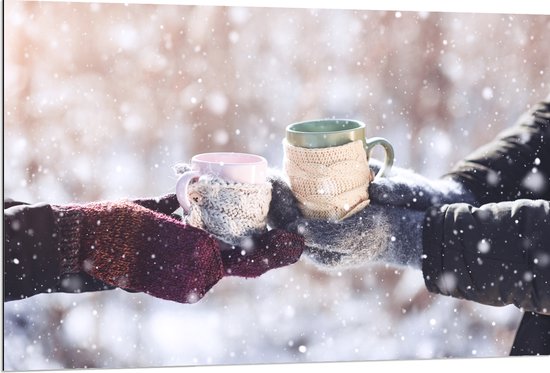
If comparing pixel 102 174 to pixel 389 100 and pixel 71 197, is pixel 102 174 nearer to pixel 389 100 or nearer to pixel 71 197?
pixel 71 197

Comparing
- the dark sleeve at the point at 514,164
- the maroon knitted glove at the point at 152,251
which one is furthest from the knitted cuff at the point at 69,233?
the dark sleeve at the point at 514,164

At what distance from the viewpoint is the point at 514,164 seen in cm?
137

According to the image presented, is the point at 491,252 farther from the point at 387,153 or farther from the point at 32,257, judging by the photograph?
the point at 32,257

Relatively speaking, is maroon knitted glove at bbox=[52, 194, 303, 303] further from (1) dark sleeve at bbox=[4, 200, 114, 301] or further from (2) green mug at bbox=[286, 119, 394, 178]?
(2) green mug at bbox=[286, 119, 394, 178]

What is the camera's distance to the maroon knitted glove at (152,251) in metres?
0.97

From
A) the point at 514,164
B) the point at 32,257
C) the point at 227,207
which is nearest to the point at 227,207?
the point at 227,207

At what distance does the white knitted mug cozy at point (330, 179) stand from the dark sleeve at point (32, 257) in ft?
1.16

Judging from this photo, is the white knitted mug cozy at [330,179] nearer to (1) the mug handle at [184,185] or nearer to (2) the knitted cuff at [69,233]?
(1) the mug handle at [184,185]

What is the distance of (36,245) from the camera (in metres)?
1.05

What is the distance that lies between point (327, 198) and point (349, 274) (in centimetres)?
52

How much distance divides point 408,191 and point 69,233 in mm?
Result: 502

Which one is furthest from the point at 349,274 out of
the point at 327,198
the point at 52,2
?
the point at 52,2

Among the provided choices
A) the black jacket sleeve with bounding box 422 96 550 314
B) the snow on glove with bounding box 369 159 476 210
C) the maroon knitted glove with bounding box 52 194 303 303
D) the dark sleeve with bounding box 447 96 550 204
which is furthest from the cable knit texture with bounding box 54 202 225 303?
the dark sleeve with bounding box 447 96 550 204

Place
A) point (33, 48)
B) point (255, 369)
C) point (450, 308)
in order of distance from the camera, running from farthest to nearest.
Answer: point (450, 308)
point (255, 369)
point (33, 48)
